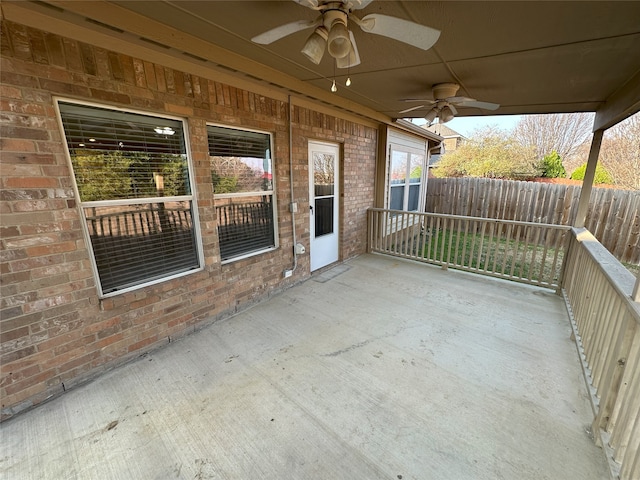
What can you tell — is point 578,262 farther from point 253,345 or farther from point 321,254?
point 253,345

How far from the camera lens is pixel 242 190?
10.1ft

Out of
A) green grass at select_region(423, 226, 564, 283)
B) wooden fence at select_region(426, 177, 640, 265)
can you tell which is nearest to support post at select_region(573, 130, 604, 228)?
green grass at select_region(423, 226, 564, 283)

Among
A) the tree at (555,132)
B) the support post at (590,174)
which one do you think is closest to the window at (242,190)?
the support post at (590,174)

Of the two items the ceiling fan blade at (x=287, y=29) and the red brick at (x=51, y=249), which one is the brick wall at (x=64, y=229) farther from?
the ceiling fan blade at (x=287, y=29)

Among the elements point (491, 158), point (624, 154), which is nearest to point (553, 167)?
point (491, 158)

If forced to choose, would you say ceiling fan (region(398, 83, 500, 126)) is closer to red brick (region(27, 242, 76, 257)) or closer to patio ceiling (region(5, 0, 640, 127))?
patio ceiling (region(5, 0, 640, 127))

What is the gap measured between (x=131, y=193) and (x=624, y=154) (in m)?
10.8

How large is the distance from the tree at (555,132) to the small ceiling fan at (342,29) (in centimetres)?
1493

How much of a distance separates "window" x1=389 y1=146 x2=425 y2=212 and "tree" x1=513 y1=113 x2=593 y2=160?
31.4 ft

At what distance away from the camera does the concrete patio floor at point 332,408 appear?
1472mm

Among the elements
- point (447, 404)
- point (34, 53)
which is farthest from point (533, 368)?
point (34, 53)

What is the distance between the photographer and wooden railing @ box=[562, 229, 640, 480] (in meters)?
1.32

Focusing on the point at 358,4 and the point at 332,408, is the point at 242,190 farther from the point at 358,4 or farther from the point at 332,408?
the point at 332,408

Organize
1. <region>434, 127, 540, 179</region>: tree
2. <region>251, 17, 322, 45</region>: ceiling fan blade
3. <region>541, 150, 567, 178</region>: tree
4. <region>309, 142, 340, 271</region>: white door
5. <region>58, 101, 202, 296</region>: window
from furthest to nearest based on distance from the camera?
<region>434, 127, 540, 179</region>: tree
<region>541, 150, 567, 178</region>: tree
<region>309, 142, 340, 271</region>: white door
<region>58, 101, 202, 296</region>: window
<region>251, 17, 322, 45</region>: ceiling fan blade
